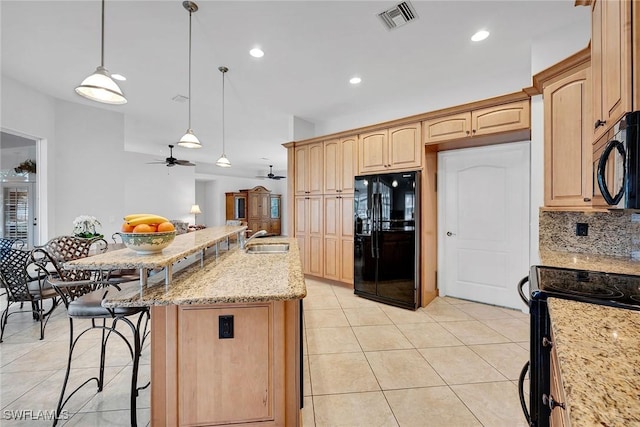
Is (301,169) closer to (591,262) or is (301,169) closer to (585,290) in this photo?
(591,262)

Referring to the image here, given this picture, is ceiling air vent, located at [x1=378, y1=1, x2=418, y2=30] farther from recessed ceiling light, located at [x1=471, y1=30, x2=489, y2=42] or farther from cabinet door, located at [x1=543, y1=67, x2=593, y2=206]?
cabinet door, located at [x1=543, y1=67, x2=593, y2=206]

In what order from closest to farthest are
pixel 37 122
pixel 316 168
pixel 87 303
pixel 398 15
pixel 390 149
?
pixel 87 303 → pixel 398 15 → pixel 390 149 → pixel 37 122 → pixel 316 168

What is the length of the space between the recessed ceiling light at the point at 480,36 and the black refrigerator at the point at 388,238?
140 cm

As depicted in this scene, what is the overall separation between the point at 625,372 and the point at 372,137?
358 centimetres

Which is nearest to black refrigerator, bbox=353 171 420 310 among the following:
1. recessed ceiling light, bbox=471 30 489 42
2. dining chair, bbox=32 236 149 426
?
recessed ceiling light, bbox=471 30 489 42

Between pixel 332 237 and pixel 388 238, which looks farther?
pixel 332 237

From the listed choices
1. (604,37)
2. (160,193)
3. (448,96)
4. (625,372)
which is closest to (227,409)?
(625,372)

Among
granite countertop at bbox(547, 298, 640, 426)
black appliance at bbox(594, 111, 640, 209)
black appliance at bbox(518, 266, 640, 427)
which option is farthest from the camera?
black appliance at bbox(518, 266, 640, 427)

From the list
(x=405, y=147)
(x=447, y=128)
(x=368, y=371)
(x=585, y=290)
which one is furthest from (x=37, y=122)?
(x=585, y=290)

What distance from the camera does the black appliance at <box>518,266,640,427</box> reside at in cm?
108

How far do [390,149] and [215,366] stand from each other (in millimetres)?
3192

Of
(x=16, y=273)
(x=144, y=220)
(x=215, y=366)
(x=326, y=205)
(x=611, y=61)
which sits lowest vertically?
(x=215, y=366)

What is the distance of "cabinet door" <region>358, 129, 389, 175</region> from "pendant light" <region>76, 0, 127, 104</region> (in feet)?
9.30

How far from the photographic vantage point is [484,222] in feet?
11.6
